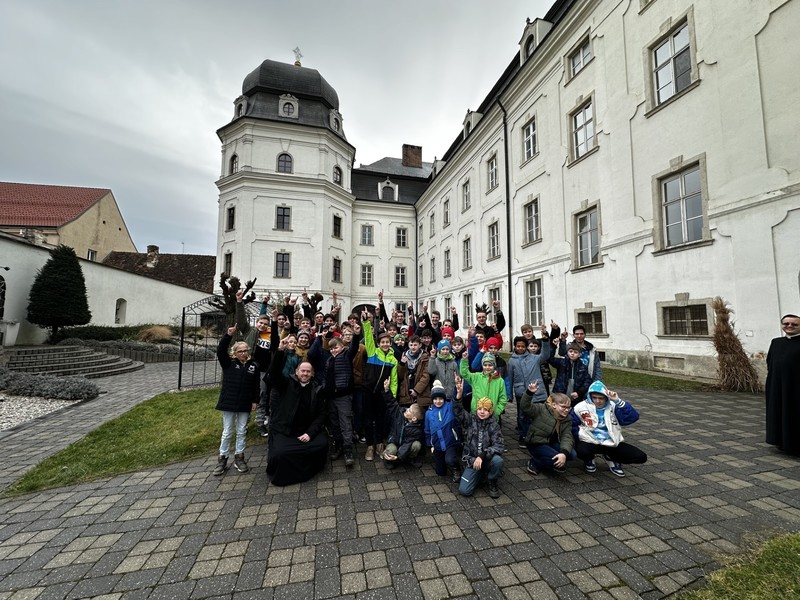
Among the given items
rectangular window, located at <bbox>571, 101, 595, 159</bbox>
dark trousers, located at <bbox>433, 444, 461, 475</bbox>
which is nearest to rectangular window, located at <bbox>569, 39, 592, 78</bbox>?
rectangular window, located at <bbox>571, 101, 595, 159</bbox>

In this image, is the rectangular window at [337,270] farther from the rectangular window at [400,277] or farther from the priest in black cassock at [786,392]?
the priest in black cassock at [786,392]

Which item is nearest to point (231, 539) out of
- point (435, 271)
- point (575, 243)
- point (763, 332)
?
point (763, 332)

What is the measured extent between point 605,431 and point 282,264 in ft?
80.2

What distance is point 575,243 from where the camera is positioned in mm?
13148

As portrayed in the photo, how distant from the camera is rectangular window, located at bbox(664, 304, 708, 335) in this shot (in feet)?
29.9

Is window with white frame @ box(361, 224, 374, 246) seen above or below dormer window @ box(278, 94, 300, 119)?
below

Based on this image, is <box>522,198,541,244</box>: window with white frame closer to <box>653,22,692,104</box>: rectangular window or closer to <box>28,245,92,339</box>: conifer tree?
<box>653,22,692,104</box>: rectangular window

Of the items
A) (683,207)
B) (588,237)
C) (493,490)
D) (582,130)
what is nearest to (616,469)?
(493,490)

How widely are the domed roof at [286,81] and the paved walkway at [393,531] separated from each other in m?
28.6

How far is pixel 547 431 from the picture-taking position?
420 centimetres

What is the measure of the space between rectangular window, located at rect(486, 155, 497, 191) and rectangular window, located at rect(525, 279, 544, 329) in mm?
6540

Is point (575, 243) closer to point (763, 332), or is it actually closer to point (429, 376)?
point (763, 332)

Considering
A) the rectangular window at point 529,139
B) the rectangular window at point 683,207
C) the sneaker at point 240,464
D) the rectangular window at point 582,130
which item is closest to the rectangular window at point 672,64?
the rectangular window at point 582,130

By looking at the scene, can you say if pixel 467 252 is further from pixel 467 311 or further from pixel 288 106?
pixel 288 106
